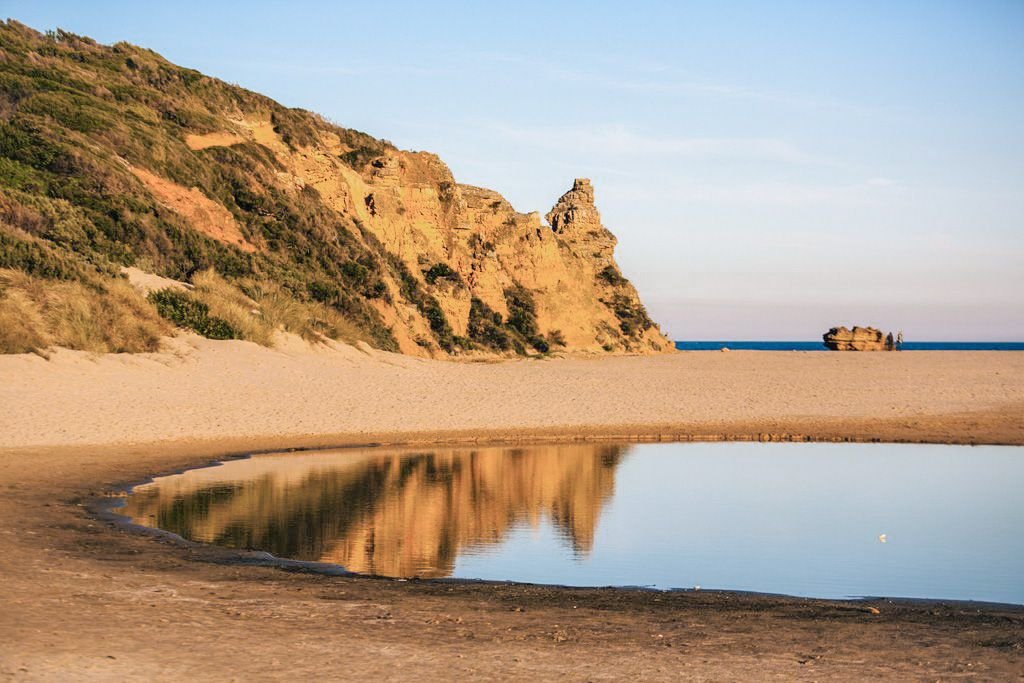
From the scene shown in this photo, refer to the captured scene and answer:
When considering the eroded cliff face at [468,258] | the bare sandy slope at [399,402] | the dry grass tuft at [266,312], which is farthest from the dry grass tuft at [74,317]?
the eroded cliff face at [468,258]

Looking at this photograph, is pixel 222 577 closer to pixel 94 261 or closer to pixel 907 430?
pixel 907 430

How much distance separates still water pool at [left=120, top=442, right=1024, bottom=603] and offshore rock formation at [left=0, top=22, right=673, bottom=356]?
11.4m

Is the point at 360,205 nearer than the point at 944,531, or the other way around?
the point at 944,531

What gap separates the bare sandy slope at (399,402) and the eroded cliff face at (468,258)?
36.4 feet

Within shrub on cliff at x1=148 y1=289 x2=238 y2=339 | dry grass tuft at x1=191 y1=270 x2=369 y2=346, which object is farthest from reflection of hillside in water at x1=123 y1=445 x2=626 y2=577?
dry grass tuft at x1=191 y1=270 x2=369 y2=346

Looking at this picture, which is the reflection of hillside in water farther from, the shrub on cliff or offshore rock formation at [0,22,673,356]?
offshore rock formation at [0,22,673,356]

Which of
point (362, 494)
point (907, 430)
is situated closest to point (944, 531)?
point (362, 494)

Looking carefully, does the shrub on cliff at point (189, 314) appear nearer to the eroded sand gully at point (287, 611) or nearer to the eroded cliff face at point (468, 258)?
the eroded sand gully at point (287, 611)

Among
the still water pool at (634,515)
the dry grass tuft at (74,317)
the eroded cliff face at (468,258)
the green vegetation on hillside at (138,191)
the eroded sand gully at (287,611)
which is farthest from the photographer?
the eroded cliff face at (468,258)

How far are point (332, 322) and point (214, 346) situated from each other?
7.49m

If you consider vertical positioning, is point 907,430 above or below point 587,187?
below

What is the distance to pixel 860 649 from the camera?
6996 millimetres

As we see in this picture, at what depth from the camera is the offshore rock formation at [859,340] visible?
70.1 metres

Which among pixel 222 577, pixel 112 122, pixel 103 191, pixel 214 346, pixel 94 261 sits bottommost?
pixel 222 577
